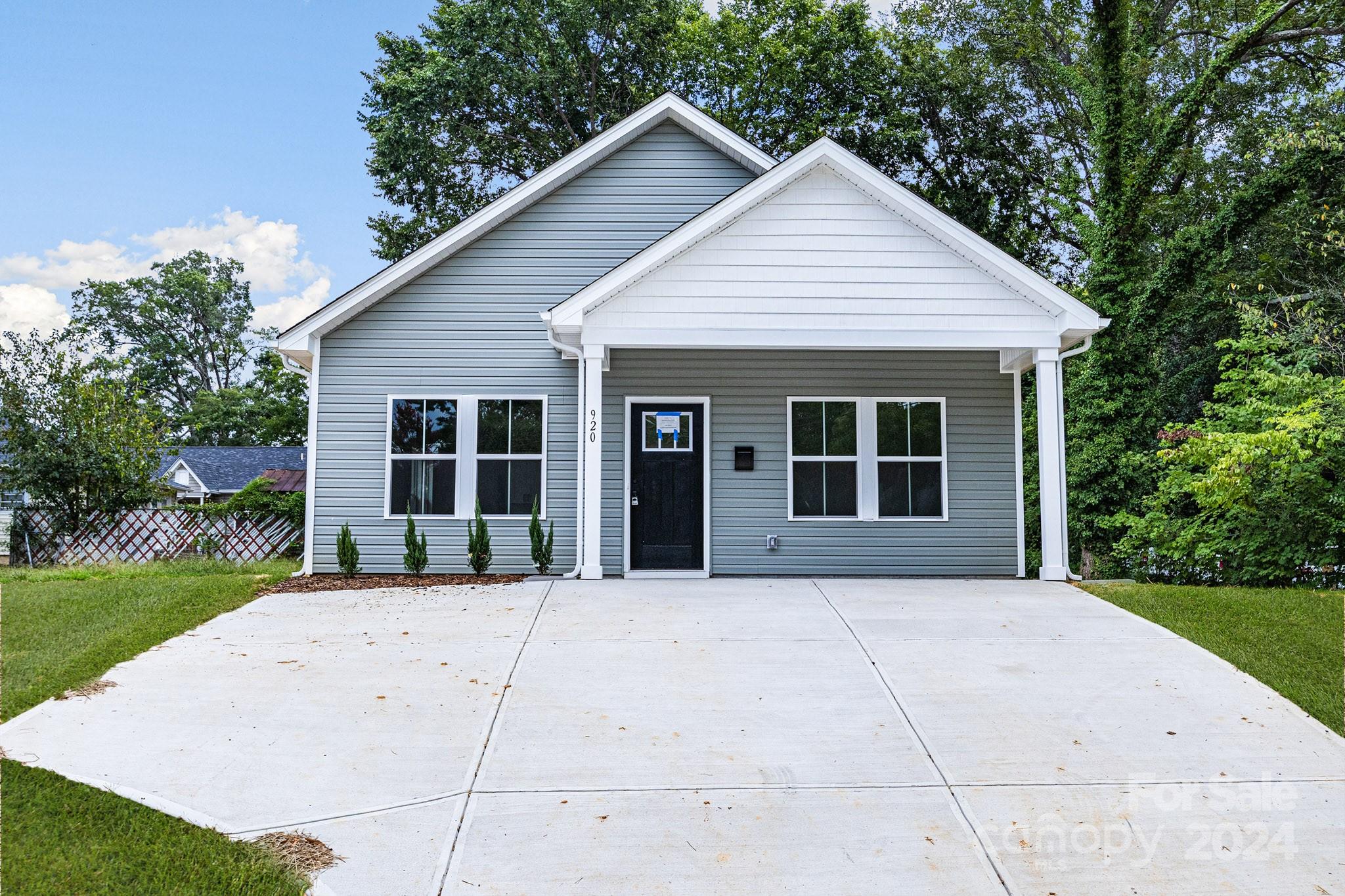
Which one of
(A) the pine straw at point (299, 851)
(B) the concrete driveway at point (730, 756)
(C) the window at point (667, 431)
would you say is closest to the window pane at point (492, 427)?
(C) the window at point (667, 431)

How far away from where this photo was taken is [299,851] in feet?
12.5

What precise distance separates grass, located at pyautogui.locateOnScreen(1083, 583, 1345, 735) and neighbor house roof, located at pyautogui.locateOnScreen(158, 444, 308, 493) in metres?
25.6

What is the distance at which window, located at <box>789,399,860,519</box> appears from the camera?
11.0 metres

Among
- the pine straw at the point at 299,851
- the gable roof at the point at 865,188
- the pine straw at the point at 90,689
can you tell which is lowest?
the pine straw at the point at 299,851

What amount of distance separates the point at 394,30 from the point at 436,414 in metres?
15.9

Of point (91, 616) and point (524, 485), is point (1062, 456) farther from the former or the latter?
point (91, 616)

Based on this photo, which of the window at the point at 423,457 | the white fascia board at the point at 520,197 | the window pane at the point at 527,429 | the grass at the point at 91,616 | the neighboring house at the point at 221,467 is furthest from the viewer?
the neighboring house at the point at 221,467

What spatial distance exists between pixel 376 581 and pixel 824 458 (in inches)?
230

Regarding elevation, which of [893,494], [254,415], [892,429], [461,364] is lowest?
[893,494]

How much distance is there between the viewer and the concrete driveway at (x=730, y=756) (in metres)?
3.78

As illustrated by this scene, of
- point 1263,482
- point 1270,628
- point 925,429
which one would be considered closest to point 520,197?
point 925,429

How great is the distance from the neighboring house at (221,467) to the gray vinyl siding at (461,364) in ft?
60.6

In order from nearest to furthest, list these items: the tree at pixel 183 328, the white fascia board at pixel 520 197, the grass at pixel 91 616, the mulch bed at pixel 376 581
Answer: the grass at pixel 91 616, the mulch bed at pixel 376 581, the white fascia board at pixel 520 197, the tree at pixel 183 328

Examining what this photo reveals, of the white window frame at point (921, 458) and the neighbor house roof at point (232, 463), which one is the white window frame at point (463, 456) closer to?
the white window frame at point (921, 458)
